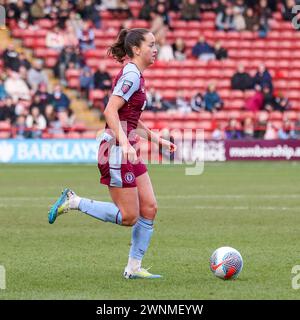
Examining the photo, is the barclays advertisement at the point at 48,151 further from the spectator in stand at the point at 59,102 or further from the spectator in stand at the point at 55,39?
the spectator in stand at the point at 55,39

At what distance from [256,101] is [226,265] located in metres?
21.0

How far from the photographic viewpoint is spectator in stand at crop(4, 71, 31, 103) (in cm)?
2697

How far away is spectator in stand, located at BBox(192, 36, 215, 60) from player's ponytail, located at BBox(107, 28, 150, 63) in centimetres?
2247

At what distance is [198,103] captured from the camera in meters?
28.7

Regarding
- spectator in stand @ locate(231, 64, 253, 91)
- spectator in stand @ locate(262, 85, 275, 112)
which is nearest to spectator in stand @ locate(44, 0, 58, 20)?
spectator in stand @ locate(231, 64, 253, 91)

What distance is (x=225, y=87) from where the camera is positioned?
99.9ft

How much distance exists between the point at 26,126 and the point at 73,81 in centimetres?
379

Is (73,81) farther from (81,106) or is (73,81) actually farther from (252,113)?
(252,113)

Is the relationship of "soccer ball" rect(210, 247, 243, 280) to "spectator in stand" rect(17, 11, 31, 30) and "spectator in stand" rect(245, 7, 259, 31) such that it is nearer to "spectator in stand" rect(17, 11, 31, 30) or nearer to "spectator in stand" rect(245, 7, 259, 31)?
"spectator in stand" rect(17, 11, 31, 30)

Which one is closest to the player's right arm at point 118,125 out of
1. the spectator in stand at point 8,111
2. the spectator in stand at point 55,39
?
the spectator in stand at point 8,111

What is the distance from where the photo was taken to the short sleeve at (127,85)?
26.7 feet

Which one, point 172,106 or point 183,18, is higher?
point 183,18
